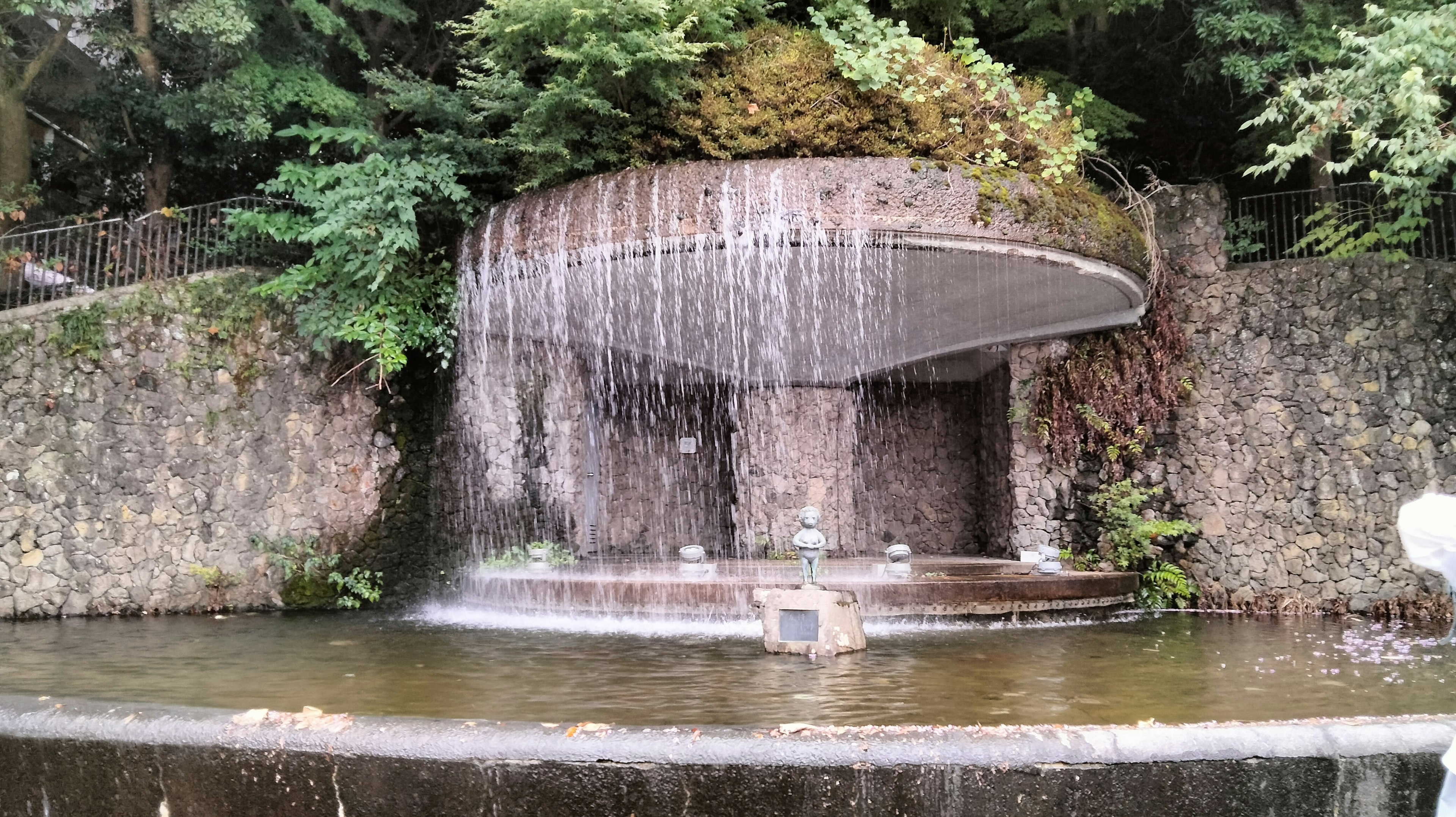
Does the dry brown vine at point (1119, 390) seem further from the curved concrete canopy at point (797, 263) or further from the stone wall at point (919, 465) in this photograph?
the stone wall at point (919, 465)

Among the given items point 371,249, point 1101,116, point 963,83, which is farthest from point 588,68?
point 1101,116

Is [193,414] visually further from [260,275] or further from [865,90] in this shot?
[865,90]

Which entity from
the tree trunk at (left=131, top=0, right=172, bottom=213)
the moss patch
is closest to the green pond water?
the moss patch

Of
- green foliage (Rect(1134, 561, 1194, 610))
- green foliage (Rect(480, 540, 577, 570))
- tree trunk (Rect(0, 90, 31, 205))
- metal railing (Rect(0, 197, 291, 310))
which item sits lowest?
green foliage (Rect(1134, 561, 1194, 610))

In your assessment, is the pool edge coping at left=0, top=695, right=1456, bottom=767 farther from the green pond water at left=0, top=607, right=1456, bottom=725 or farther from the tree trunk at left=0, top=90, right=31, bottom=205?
the tree trunk at left=0, top=90, right=31, bottom=205

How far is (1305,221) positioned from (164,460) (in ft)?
42.5

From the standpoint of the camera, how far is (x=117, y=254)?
10883 millimetres

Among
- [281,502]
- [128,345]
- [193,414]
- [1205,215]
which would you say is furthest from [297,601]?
[1205,215]

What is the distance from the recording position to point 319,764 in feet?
12.3

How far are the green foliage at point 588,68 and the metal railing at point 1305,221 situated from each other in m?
6.67

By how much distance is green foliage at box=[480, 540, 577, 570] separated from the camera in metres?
10.4

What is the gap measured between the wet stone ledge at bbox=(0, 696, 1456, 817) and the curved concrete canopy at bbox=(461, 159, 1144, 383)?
527cm

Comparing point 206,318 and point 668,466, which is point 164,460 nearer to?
point 206,318

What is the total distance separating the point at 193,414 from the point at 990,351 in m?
9.47
